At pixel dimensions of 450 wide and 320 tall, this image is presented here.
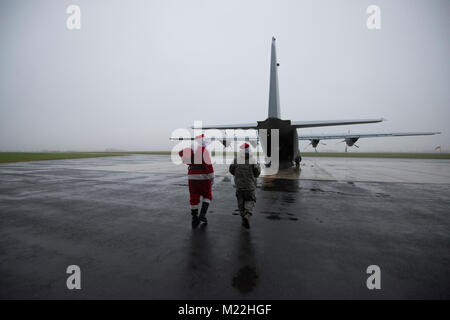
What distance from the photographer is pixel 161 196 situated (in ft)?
23.5

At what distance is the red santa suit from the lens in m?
4.48

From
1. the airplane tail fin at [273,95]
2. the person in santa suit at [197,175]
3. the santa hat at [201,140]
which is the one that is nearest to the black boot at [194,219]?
the person in santa suit at [197,175]

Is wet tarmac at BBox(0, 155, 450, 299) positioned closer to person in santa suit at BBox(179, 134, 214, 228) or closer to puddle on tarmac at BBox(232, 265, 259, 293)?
puddle on tarmac at BBox(232, 265, 259, 293)

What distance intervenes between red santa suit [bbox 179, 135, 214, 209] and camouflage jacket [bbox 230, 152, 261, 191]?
649 mm

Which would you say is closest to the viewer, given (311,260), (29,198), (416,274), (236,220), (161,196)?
(416,274)

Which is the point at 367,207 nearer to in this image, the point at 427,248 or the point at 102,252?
the point at 427,248

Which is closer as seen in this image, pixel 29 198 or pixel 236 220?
pixel 236 220

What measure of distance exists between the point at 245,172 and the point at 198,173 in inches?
42.1

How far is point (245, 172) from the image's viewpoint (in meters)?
4.56

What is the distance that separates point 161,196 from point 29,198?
4323 mm

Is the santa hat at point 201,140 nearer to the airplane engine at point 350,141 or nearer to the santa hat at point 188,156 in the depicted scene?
the santa hat at point 188,156

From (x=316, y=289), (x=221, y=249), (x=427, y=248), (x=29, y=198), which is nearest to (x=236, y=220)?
(x=221, y=249)

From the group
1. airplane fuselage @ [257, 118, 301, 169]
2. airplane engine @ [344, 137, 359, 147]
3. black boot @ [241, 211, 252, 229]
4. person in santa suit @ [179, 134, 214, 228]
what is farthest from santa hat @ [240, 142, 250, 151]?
airplane engine @ [344, 137, 359, 147]
